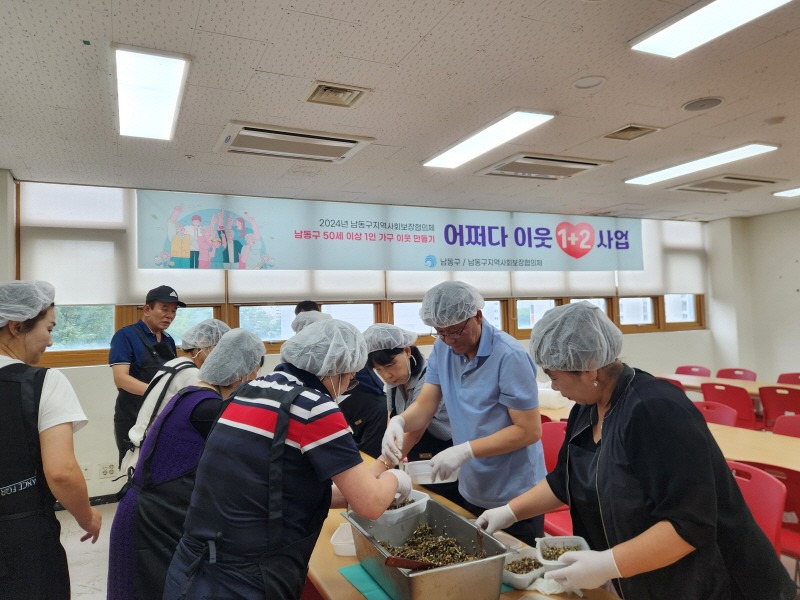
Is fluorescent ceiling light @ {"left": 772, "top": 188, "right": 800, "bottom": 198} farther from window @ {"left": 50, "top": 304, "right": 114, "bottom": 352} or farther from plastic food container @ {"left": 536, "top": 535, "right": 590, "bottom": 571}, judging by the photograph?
window @ {"left": 50, "top": 304, "right": 114, "bottom": 352}

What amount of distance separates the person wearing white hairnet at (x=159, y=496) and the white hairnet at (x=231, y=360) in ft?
0.32

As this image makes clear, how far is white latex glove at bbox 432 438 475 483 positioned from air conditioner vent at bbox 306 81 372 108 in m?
1.98

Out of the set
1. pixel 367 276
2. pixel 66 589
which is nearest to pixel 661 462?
pixel 66 589

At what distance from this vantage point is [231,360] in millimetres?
2100

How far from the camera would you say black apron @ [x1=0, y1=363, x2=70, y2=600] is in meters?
1.61

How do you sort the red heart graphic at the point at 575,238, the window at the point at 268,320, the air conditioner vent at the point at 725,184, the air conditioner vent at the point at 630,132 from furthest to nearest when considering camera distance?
the red heart graphic at the point at 575,238 < the window at the point at 268,320 < the air conditioner vent at the point at 725,184 < the air conditioner vent at the point at 630,132

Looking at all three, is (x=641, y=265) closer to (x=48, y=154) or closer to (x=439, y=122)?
(x=439, y=122)

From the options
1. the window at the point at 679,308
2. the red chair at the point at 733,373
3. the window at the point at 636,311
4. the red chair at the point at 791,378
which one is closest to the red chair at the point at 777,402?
the red chair at the point at 791,378

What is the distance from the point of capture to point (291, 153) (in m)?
3.79

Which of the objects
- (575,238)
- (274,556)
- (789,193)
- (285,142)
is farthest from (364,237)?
(789,193)

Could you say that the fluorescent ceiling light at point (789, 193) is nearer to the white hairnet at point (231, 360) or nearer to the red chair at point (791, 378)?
the red chair at point (791, 378)

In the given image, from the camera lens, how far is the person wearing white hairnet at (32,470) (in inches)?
63.7

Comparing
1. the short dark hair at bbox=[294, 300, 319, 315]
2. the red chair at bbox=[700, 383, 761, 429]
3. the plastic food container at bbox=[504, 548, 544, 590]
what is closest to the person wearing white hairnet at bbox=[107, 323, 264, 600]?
the plastic food container at bbox=[504, 548, 544, 590]

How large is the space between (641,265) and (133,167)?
6154 millimetres
